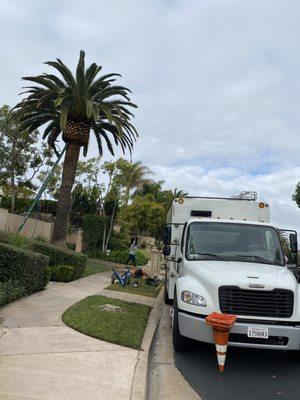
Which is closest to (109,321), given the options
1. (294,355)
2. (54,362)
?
(54,362)

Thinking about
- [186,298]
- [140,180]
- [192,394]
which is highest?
[140,180]

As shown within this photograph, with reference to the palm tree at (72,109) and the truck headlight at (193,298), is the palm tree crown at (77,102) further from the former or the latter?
the truck headlight at (193,298)

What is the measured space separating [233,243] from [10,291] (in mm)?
4784

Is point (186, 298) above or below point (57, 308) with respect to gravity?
above

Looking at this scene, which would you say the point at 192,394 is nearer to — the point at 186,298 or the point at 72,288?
the point at 186,298

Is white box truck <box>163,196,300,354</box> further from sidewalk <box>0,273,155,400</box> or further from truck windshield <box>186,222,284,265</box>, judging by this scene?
sidewalk <box>0,273,155,400</box>

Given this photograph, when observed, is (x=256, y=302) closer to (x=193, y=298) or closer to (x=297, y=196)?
(x=193, y=298)

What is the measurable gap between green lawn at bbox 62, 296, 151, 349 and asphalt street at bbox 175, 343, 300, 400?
92 cm

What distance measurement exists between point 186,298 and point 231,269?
85cm

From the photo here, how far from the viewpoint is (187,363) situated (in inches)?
268

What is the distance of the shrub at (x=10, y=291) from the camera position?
9.10 meters

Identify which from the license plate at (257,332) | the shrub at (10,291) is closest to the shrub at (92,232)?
the shrub at (10,291)

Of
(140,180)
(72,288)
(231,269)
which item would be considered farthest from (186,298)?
(140,180)

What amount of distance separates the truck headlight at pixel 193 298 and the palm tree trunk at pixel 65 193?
47.1 feet
